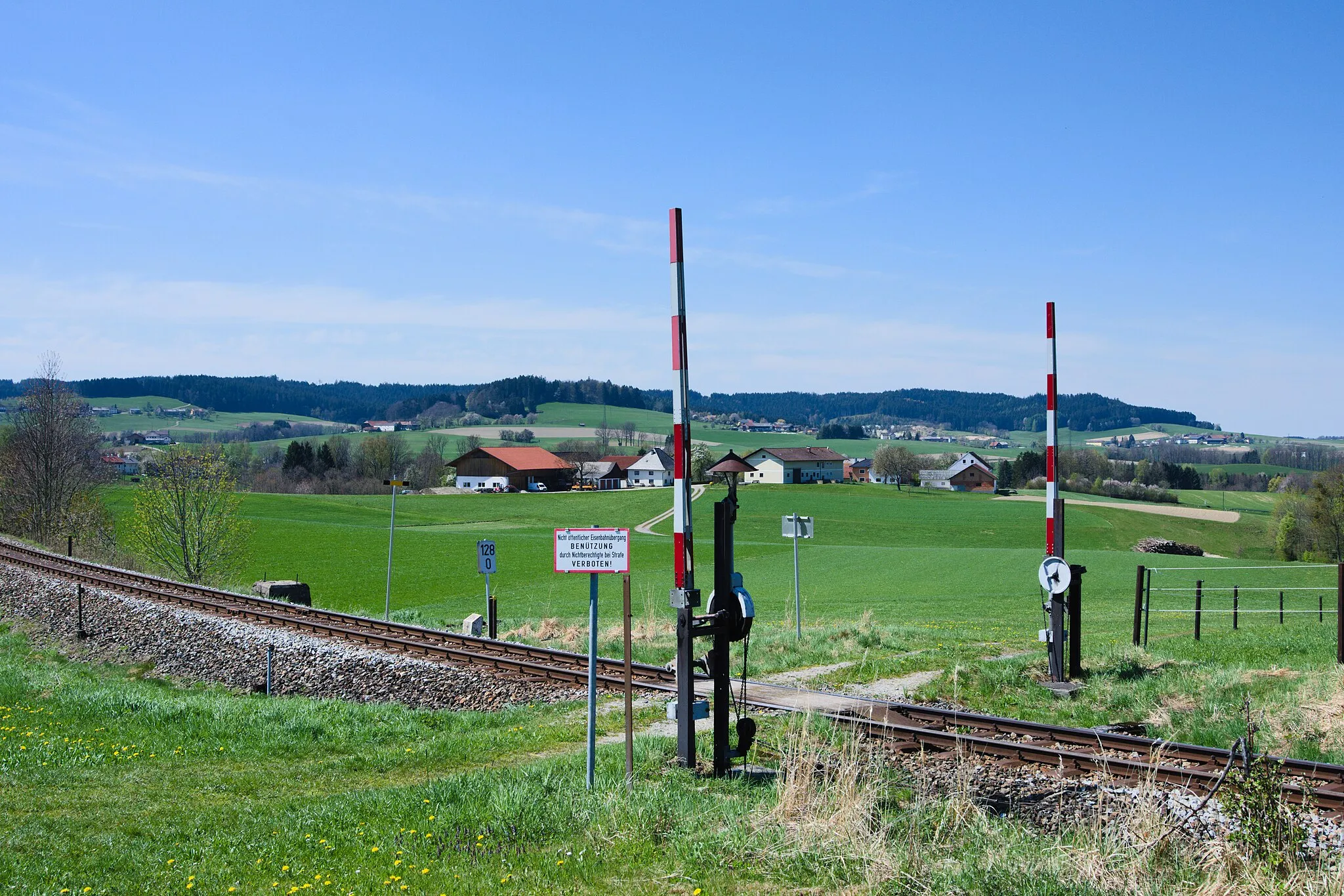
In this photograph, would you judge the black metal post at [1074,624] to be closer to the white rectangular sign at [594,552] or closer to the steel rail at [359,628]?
the steel rail at [359,628]

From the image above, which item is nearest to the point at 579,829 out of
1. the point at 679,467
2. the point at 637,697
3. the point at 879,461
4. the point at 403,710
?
the point at 679,467

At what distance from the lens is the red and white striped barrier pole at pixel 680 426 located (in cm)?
903

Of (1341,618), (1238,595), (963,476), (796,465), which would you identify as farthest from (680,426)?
(963,476)

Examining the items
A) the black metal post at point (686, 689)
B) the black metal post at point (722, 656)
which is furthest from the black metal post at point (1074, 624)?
the black metal post at point (686, 689)

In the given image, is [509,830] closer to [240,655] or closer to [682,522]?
[682,522]

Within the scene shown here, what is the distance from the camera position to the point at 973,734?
11391 millimetres

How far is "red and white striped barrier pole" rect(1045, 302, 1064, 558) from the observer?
49.7 feet

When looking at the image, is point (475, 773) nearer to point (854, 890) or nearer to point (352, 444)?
point (854, 890)

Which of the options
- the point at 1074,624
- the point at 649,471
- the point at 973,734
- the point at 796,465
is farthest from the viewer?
the point at 649,471

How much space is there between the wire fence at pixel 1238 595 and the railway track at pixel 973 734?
9.35m

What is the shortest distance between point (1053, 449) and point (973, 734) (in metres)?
5.61

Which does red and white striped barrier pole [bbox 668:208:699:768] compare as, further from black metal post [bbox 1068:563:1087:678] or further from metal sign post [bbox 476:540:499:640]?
metal sign post [bbox 476:540:499:640]

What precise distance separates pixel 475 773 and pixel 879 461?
11914cm

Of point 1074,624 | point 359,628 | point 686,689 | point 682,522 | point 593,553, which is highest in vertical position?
point 682,522
